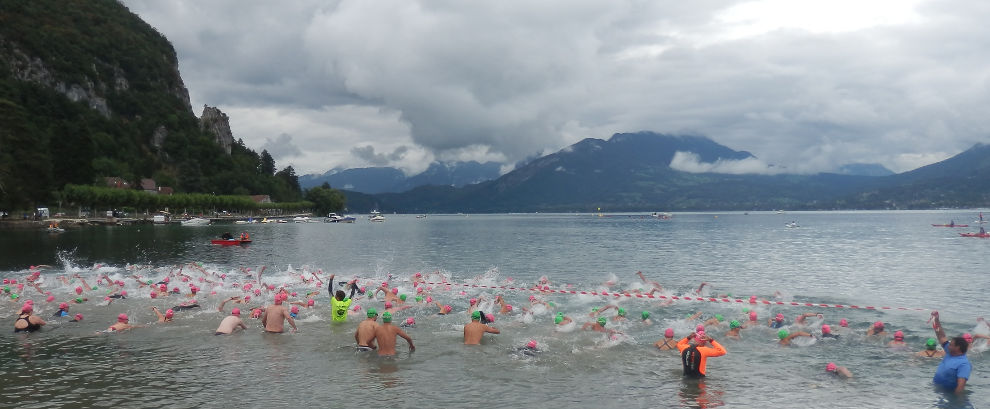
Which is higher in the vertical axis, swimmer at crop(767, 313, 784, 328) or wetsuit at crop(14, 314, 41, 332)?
wetsuit at crop(14, 314, 41, 332)

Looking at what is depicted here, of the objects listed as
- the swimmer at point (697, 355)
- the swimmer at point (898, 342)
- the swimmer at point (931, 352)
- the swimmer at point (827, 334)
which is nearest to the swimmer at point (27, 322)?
the swimmer at point (697, 355)

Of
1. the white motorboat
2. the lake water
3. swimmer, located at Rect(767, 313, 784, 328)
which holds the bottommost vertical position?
the lake water

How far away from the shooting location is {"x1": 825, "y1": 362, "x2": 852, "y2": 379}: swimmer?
16.9 meters

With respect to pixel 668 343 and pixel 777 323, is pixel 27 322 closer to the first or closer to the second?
pixel 668 343

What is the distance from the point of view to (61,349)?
19531mm

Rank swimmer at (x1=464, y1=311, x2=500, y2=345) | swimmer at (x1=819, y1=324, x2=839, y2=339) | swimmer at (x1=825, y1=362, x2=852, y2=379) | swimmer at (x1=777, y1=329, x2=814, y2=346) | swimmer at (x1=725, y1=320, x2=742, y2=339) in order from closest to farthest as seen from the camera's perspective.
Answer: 1. swimmer at (x1=825, y1=362, x2=852, y2=379)
2. swimmer at (x1=464, y1=311, x2=500, y2=345)
3. swimmer at (x1=777, y1=329, x2=814, y2=346)
4. swimmer at (x1=819, y1=324, x2=839, y2=339)
5. swimmer at (x1=725, y1=320, x2=742, y2=339)

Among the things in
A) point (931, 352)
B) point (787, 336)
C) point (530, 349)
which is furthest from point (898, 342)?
point (530, 349)

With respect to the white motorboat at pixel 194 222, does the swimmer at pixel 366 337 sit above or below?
below

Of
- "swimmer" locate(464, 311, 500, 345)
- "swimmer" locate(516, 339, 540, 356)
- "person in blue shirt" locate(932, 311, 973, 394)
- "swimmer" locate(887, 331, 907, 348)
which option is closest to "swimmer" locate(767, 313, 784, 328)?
"swimmer" locate(887, 331, 907, 348)

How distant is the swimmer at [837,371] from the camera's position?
16.9 metres

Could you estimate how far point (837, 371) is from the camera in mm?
17109

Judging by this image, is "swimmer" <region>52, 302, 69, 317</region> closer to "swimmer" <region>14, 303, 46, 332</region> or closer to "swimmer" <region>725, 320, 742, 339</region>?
"swimmer" <region>14, 303, 46, 332</region>

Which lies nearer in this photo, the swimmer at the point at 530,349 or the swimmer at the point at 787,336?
the swimmer at the point at 530,349

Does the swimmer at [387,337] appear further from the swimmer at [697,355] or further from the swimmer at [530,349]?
the swimmer at [697,355]
